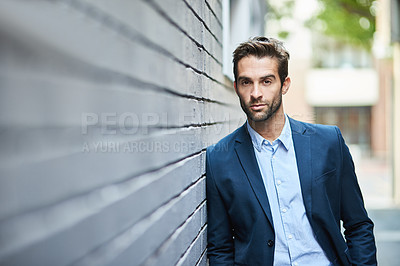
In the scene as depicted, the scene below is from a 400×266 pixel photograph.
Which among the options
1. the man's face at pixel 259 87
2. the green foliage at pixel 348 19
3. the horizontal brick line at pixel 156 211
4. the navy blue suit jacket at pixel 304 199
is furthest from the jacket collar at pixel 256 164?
the green foliage at pixel 348 19

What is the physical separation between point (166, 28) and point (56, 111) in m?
1.00

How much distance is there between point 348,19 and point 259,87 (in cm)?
1626

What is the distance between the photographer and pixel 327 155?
2820mm

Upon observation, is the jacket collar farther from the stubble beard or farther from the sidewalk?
the sidewalk

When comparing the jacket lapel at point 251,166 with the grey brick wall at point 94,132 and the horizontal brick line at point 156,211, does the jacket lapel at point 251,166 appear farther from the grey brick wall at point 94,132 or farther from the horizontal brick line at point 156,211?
the grey brick wall at point 94,132

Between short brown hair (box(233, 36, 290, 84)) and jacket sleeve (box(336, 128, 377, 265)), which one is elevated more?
short brown hair (box(233, 36, 290, 84))

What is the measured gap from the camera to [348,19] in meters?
17.7

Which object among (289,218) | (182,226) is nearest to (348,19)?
(289,218)

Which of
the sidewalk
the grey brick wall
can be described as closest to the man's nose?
the grey brick wall

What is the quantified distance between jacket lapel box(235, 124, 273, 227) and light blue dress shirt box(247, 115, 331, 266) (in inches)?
2.6

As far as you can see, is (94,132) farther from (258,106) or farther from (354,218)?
(354,218)

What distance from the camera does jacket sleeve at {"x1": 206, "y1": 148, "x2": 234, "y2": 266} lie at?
2.85 meters

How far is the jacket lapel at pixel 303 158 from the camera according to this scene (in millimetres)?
2719

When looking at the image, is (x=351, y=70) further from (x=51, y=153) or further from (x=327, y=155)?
(x=51, y=153)
